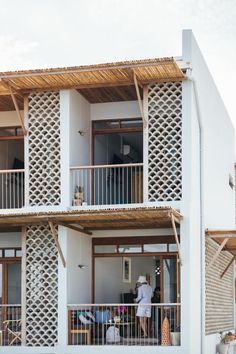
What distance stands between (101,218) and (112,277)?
3.40 metres

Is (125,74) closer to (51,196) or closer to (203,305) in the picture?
(51,196)

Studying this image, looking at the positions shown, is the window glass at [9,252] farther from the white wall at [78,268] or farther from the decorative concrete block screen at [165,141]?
the decorative concrete block screen at [165,141]

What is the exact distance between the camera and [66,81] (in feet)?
67.4

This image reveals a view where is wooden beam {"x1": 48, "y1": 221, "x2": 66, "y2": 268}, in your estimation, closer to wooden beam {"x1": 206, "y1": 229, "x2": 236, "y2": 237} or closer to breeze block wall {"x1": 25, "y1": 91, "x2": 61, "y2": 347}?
breeze block wall {"x1": 25, "y1": 91, "x2": 61, "y2": 347}

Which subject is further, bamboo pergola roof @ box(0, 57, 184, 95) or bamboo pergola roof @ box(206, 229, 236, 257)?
bamboo pergola roof @ box(206, 229, 236, 257)

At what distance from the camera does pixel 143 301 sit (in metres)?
21.1

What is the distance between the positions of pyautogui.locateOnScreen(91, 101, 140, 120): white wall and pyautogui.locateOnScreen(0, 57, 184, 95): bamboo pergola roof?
201cm

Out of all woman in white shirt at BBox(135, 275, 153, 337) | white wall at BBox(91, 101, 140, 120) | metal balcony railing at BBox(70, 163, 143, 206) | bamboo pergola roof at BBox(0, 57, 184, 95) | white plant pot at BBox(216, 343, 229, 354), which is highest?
bamboo pergola roof at BBox(0, 57, 184, 95)

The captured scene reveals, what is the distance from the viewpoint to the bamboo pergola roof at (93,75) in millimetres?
19406

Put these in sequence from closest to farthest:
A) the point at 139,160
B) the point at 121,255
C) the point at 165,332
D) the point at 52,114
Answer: the point at 165,332
the point at 52,114
the point at 121,255
the point at 139,160

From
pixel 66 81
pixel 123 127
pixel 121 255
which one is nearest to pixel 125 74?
pixel 66 81

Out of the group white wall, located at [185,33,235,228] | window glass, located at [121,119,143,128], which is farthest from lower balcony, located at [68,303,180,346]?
window glass, located at [121,119,143,128]

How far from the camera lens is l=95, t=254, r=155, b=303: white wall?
2272 cm

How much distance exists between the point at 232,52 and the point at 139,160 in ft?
12.4
